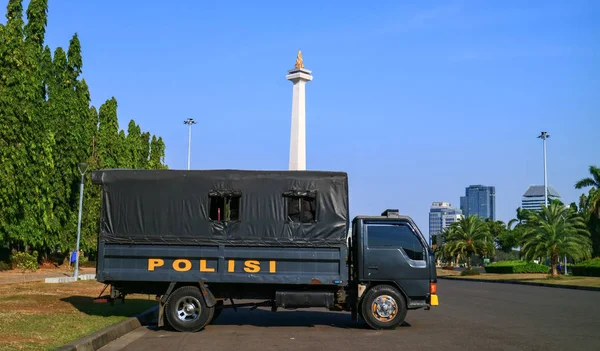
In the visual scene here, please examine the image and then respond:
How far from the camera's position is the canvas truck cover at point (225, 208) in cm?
1397

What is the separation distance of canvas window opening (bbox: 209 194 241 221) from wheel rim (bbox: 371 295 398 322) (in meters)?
3.36

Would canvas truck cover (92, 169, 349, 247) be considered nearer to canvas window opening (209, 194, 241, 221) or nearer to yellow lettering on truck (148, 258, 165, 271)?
canvas window opening (209, 194, 241, 221)

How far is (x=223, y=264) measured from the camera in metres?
13.8

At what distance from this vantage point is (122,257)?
13898mm

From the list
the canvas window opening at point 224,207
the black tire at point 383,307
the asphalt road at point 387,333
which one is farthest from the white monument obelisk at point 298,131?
the black tire at point 383,307

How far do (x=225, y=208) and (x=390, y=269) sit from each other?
11.8ft

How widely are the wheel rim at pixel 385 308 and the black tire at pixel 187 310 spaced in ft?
10.9

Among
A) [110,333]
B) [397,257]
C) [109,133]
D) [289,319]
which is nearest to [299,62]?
[109,133]

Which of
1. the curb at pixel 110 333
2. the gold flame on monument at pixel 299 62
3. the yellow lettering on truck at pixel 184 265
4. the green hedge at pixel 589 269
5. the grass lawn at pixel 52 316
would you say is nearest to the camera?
the curb at pixel 110 333

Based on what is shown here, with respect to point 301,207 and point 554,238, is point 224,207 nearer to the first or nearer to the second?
point 301,207

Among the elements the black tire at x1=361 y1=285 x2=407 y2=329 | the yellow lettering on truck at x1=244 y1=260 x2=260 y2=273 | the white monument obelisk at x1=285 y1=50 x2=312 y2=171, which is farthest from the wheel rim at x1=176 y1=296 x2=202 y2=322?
the white monument obelisk at x1=285 y1=50 x2=312 y2=171

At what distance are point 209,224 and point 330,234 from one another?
245 cm

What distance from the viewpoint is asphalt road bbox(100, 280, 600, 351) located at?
1175cm

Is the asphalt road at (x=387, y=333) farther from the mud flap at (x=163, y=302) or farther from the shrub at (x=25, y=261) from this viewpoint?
the shrub at (x=25, y=261)
